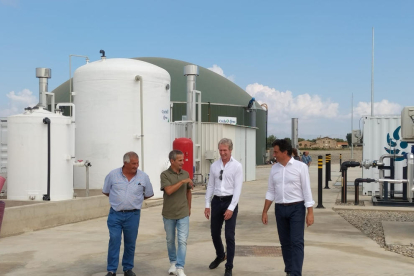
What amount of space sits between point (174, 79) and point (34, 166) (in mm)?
26961

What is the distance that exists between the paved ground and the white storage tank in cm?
670

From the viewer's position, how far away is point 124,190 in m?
7.31

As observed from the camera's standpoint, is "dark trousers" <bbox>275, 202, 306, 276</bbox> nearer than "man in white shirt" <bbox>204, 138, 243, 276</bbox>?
Yes

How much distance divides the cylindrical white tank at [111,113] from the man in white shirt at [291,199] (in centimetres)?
1077

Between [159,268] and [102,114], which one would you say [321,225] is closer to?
[159,268]

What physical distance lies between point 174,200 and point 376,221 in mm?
7516

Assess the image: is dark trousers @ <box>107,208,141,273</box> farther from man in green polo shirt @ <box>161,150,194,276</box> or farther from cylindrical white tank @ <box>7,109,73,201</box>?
cylindrical white tank @ <box>7,109,73,201</box>

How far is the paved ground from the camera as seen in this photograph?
7.89m

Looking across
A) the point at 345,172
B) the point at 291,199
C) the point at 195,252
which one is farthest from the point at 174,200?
the point at 345,172

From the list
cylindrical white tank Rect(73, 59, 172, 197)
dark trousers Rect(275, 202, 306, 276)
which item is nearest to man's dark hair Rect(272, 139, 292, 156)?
dark trousers Rect(275, 202, 306, 276)

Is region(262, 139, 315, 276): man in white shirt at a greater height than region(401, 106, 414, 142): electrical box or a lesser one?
lesser

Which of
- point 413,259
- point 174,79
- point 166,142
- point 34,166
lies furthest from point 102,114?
point 174,79

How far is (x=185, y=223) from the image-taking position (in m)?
7.43

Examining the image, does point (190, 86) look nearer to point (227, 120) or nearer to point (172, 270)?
point (227, 120)
